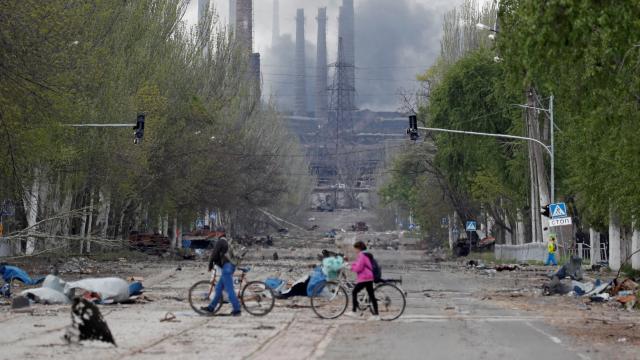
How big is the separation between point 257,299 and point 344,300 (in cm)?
185

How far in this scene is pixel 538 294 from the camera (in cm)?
3500

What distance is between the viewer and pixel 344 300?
79.0 ft

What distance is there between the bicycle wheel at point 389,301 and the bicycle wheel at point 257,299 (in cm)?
210

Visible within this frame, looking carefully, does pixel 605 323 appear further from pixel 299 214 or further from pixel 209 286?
pixel 299 214

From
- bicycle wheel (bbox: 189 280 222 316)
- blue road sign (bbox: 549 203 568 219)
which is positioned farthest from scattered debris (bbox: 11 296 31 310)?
blue road sign (bbox: 549 203 568 219)

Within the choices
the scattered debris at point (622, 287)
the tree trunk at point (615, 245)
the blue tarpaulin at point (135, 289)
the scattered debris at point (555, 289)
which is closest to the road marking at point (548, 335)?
the scattered debris at point (622, 287)

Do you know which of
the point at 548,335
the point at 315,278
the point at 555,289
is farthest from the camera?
the point at 555,289

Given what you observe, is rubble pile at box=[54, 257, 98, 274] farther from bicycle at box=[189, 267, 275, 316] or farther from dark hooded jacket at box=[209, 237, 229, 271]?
dark hooded jacket at box=[209, 237, 229, 271]

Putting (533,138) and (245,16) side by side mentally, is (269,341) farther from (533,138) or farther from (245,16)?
(245,16)

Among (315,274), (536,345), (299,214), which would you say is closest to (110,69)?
(315,274)

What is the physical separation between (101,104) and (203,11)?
3316 cm

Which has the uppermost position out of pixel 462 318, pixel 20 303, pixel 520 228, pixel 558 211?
pixel 520 228

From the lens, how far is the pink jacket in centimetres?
2364

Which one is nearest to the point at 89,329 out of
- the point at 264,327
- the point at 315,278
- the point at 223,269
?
the point at 264,327
